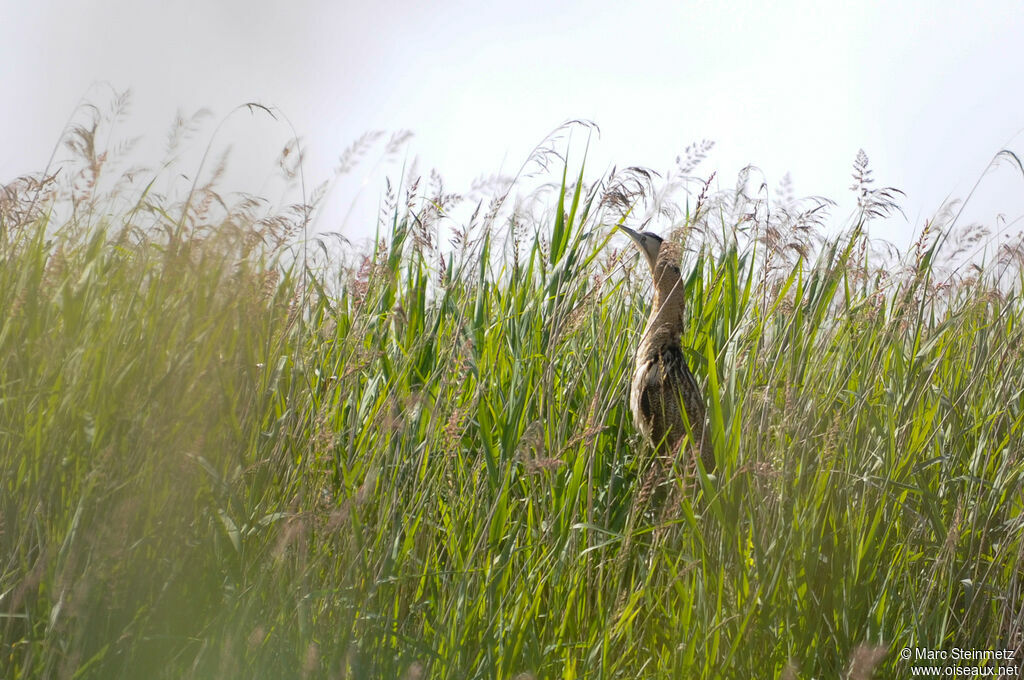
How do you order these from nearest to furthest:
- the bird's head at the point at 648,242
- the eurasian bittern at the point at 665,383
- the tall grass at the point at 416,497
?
1. the tall grass at the point at 416,497
2. the eurasian bittern at the point at 665,383
3. the bird's head at the point at 648,242

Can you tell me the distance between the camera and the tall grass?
5.12ft

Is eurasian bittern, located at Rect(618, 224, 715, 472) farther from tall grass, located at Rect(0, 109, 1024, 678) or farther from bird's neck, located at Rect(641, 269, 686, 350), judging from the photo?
tall grass, located at Rect(0, 109, 1024, 678)

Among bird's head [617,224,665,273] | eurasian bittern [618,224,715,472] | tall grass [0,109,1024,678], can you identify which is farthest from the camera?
bird's head [617,224,665,273]

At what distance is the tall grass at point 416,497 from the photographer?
1562 millimetres

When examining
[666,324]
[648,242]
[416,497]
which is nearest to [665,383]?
[666,324]

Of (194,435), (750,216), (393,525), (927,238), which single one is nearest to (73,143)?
(194,435)

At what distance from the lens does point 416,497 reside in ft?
6.80

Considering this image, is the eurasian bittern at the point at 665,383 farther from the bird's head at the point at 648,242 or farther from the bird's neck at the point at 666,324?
the bird's head at the point at 648,242

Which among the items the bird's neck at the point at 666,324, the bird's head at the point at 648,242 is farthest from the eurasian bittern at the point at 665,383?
the bird's head at the point at 648,242

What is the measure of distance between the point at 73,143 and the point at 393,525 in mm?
1063

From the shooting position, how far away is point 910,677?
192 centimetres

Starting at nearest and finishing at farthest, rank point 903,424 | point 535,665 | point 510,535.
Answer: point 535,665, point 510,535, point 903,424

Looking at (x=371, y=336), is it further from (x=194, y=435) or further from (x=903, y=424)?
(x=903, y=424)

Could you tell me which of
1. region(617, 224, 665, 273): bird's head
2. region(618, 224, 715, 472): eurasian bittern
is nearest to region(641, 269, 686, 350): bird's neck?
region(618, 224, 715, 472): eurasian bittern
